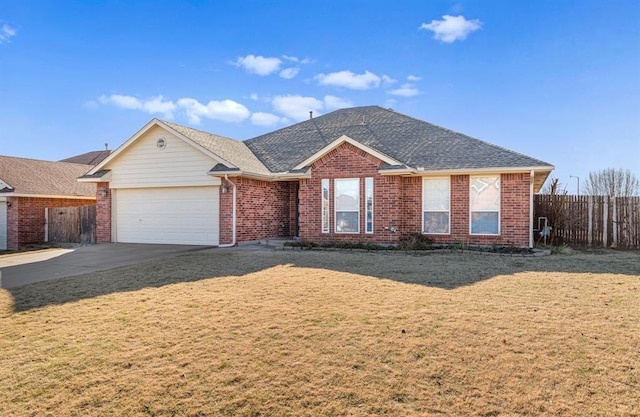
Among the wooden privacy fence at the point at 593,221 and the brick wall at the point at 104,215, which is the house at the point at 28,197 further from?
the wooden privacy fence at the point at 593,221

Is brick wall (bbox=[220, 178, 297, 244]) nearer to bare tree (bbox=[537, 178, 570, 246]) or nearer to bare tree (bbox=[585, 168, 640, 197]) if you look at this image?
bare tree (bbox=[537, 178, 570, 246])

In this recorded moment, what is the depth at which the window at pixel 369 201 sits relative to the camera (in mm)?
14609

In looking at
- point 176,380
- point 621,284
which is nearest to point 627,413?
point 176,380

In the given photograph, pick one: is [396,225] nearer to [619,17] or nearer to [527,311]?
[527,311]

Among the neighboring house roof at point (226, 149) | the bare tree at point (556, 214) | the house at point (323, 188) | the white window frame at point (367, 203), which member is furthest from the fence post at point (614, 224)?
the neighboring house roof at point (226, 149)

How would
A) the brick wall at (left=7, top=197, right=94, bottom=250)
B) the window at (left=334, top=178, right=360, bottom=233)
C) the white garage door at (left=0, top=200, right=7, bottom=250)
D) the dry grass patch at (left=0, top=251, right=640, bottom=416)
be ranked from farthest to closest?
1. the white garage door at (left=0, top=200, right=7, bottom=250)
2. the brick wall at (left=7, top=197, right=94, bottom=250)
3. the window at (left=334, top=178, right=360, bottom=233)
4. the dry grass patch at (left=0, top=251, right=640, bottom=416)

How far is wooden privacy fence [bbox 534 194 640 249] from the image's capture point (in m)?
14.9

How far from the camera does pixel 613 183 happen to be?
109 feet

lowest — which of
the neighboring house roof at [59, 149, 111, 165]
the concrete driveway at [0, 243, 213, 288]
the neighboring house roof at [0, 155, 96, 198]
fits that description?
the concrete driveway at [0, 243, 213, 288]

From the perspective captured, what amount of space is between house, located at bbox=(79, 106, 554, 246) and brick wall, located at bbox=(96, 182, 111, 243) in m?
0.05

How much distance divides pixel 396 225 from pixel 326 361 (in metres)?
10.3

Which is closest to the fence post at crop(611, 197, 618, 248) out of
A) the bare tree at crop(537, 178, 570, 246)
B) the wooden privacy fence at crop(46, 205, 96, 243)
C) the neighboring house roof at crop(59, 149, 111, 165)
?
the bare tree at crop(537, 178, 570, 246)

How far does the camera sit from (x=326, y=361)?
14.3 feet

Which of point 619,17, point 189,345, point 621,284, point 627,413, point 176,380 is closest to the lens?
point 627,413
